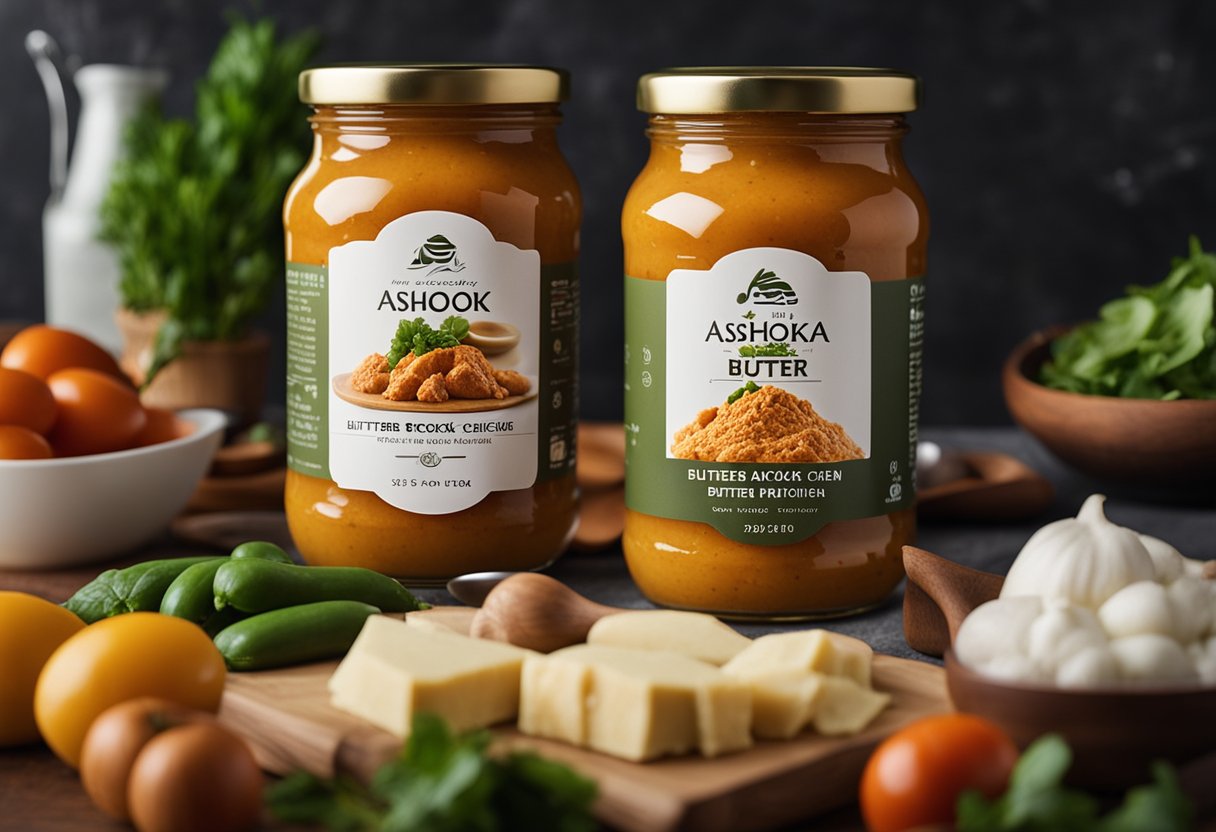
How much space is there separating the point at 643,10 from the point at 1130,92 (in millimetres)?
867

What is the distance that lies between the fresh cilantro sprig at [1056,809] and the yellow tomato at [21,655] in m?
0.75

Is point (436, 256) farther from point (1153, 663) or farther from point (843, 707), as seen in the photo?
point (1153, 663)

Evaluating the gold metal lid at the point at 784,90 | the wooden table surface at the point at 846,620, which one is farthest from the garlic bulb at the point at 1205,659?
the gold metal lid at the point at 784,90

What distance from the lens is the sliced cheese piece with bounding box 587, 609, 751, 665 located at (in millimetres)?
1301

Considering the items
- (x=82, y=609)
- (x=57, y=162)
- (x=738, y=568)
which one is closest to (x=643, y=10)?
(x=57, y=162)

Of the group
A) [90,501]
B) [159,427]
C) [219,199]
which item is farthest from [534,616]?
[219,199]

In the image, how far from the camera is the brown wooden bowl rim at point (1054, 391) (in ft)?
6.37

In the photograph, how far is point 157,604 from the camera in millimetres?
1493

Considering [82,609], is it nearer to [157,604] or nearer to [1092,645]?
[157,604]

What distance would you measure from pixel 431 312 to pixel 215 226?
38.2 inches

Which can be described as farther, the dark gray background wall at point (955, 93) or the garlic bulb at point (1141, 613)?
the dark gray background wall at point (955, 93)

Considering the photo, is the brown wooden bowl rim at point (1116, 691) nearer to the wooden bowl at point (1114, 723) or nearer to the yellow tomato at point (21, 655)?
the wooden bowl at point (1114, 723)

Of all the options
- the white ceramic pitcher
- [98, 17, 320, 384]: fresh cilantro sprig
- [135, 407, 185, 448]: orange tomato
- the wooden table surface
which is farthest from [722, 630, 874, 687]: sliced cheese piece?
the white ceramic pitcher

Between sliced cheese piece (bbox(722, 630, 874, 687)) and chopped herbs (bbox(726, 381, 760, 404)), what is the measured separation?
30 centimetres
